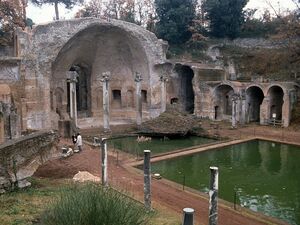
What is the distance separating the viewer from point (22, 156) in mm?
13453

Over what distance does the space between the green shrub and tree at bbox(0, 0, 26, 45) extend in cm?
3224

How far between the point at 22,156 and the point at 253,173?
11652 mm

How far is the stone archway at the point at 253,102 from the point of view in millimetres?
34250

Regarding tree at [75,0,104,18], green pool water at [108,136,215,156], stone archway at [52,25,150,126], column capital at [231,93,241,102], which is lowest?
green pool water at [108,136,215,156]

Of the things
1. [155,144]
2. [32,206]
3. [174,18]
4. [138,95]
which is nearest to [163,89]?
[138,95]

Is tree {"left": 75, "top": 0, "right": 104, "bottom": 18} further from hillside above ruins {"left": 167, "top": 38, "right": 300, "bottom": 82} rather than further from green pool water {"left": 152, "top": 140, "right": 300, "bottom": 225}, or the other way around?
green pool water {"left": 152, "top": 140, "right": 300, "bottom": 225}

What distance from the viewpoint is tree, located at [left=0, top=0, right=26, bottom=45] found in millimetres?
37688

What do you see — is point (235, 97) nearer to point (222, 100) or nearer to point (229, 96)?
point (222, 100)

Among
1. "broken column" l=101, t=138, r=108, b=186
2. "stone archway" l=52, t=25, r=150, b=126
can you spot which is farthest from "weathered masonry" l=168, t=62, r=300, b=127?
"broken column" l=101, t=138, r=108, b=186

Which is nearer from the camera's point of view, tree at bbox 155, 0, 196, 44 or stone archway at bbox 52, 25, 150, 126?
stone archway at bbox 52, 25, 150, 126

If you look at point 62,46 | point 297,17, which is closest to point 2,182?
point 62,46

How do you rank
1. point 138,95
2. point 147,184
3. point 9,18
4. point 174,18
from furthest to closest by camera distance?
point 174,18 → point 9,18 → point 138,95 → point 147,184

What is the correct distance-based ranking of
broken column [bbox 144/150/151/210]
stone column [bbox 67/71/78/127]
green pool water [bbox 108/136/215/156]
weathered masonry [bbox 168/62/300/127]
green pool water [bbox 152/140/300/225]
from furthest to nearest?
weathered masonry [bbox 168/62/300/127] → stone column [bbox 67/71/78/127] → green pool water [bbox 108/136/215/156] → green pool water [bbox 152/140/300/225] → broken column [bbox 144/150/151/210]

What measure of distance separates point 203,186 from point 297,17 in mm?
30477
